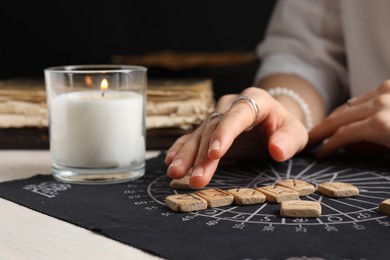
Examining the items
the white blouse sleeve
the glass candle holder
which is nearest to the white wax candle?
the glass candle holder

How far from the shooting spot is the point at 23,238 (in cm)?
58

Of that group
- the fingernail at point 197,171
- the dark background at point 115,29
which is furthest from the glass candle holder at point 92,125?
A: the dark background at point 115,29


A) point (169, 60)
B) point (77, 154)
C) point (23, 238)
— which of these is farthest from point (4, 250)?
point (169, 60)

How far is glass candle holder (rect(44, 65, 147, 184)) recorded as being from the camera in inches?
31.9

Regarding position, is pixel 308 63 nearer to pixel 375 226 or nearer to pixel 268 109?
pixel 268 109

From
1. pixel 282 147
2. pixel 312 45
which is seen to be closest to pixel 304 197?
pixel 282 147

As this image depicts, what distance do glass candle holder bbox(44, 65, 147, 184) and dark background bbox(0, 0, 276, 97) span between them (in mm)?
1420

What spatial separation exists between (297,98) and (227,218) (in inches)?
23.0

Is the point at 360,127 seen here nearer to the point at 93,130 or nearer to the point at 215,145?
the point at 215,145

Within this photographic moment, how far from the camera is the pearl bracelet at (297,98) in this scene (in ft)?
3.77

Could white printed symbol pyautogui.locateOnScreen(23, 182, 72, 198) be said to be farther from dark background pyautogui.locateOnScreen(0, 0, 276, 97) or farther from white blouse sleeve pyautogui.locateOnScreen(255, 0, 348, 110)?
dark background pyautogui.locateOnScreen(0, 0, 276, 97)

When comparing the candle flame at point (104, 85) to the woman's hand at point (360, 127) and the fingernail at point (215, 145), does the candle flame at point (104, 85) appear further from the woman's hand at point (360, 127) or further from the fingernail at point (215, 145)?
the woman's hand at point (360, 127)

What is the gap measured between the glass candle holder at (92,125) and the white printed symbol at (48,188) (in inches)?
0.8

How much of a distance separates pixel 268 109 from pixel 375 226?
318 millimetres
